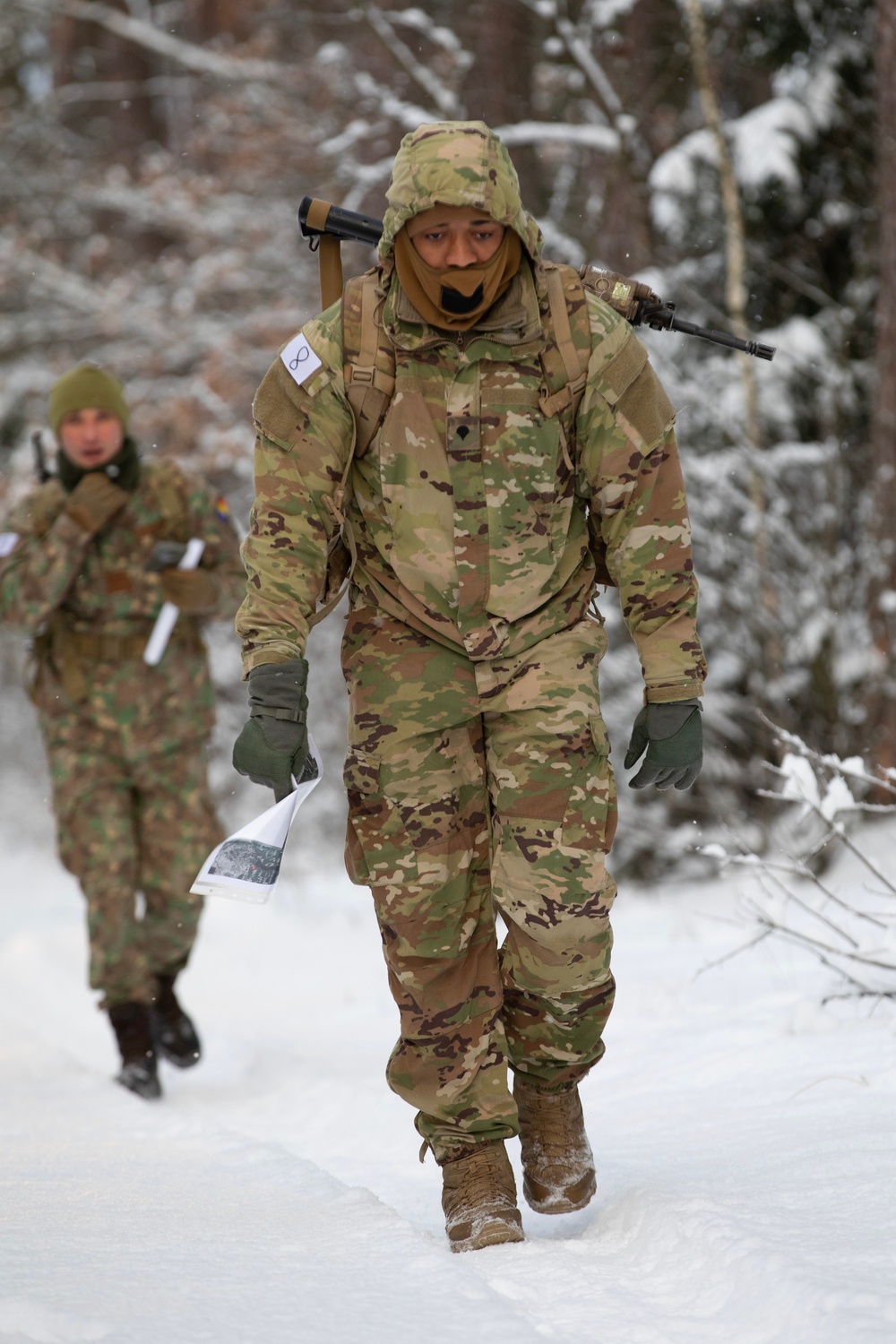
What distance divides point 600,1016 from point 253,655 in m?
1.00

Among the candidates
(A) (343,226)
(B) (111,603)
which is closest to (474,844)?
(A) (343,226)

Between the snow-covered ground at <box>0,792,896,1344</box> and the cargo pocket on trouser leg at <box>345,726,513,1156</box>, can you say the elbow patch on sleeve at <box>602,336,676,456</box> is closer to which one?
the cargo pocket on trouser leg at <box>345,726,513,1156</box>

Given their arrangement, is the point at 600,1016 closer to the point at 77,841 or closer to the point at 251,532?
the point at 251,532

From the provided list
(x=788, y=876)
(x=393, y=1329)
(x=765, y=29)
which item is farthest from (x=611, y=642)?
(x=393, y=1329)

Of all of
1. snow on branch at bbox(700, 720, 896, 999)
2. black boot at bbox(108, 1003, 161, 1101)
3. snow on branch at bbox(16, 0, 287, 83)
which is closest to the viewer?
snow on branch at bbox(700, 720, 896, 999)

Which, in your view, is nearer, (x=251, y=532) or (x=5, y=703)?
(x=251, y=532)

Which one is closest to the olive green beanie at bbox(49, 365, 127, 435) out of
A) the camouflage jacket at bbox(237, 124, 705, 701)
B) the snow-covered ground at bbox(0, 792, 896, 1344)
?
the snow-covered ground at bbox(0, 792, 896, 1344)

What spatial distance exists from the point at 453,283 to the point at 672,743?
96 cm

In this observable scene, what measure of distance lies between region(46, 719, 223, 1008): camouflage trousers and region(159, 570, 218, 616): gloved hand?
51 centimetres

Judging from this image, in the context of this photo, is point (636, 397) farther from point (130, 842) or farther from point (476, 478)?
point (130, 842)

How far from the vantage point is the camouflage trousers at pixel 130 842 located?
500 cm

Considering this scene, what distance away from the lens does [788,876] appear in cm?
703

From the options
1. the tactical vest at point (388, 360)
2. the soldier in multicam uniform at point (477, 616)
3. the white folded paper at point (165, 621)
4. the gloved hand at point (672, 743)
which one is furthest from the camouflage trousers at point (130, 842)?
the gloved hand at point (672, 743)

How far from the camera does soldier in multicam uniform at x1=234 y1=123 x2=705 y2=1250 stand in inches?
109
